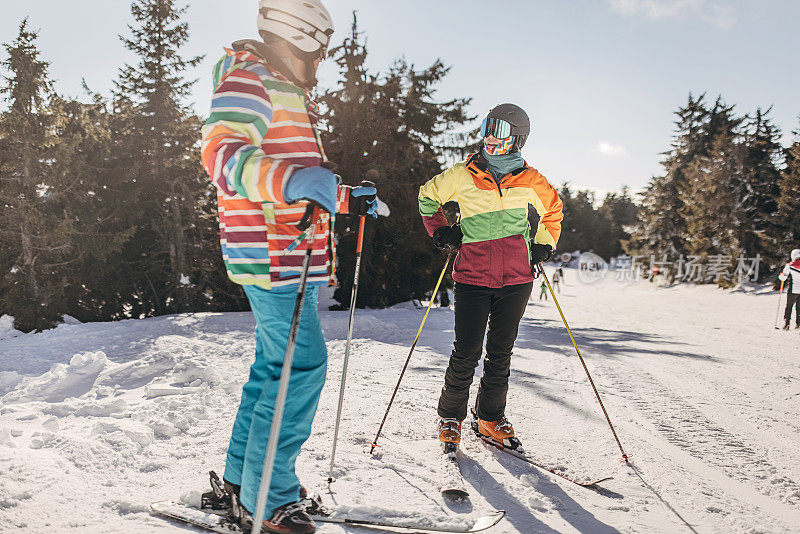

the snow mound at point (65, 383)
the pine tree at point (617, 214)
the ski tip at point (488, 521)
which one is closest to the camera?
the ski tip at point (488, 521)

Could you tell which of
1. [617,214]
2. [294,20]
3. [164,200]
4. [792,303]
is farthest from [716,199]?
[617,214]

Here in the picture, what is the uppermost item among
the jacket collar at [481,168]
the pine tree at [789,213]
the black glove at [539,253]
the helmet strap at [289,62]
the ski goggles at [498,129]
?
the pine tree at [789,213]

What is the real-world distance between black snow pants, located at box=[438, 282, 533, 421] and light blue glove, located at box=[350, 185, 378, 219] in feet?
3.47

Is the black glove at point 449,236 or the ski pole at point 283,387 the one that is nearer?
the ski pole at point 283,387

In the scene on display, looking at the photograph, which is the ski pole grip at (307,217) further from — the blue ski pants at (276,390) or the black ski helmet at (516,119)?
the black ski helmet at (516,119)

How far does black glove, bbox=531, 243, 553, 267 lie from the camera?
10.7 ft

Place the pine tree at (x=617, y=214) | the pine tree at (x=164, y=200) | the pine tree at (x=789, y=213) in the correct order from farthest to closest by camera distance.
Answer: the pine tree at (x=617, y=214)
the pine tree at (x=789, y=213)
the pine tree at (x=164, y=200)

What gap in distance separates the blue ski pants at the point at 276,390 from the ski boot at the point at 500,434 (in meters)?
1.61

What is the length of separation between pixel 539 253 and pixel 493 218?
50 cm

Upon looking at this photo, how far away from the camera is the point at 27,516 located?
6.44 feet

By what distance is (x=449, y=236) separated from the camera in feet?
10.3

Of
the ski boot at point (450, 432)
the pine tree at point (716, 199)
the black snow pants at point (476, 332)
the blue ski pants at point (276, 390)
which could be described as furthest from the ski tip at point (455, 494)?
the pine tree at point (716, 199)

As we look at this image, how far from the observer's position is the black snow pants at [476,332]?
3051 millimetres

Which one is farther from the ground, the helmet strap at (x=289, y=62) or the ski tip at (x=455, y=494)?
the helmet strap at (x=289, y=62)
